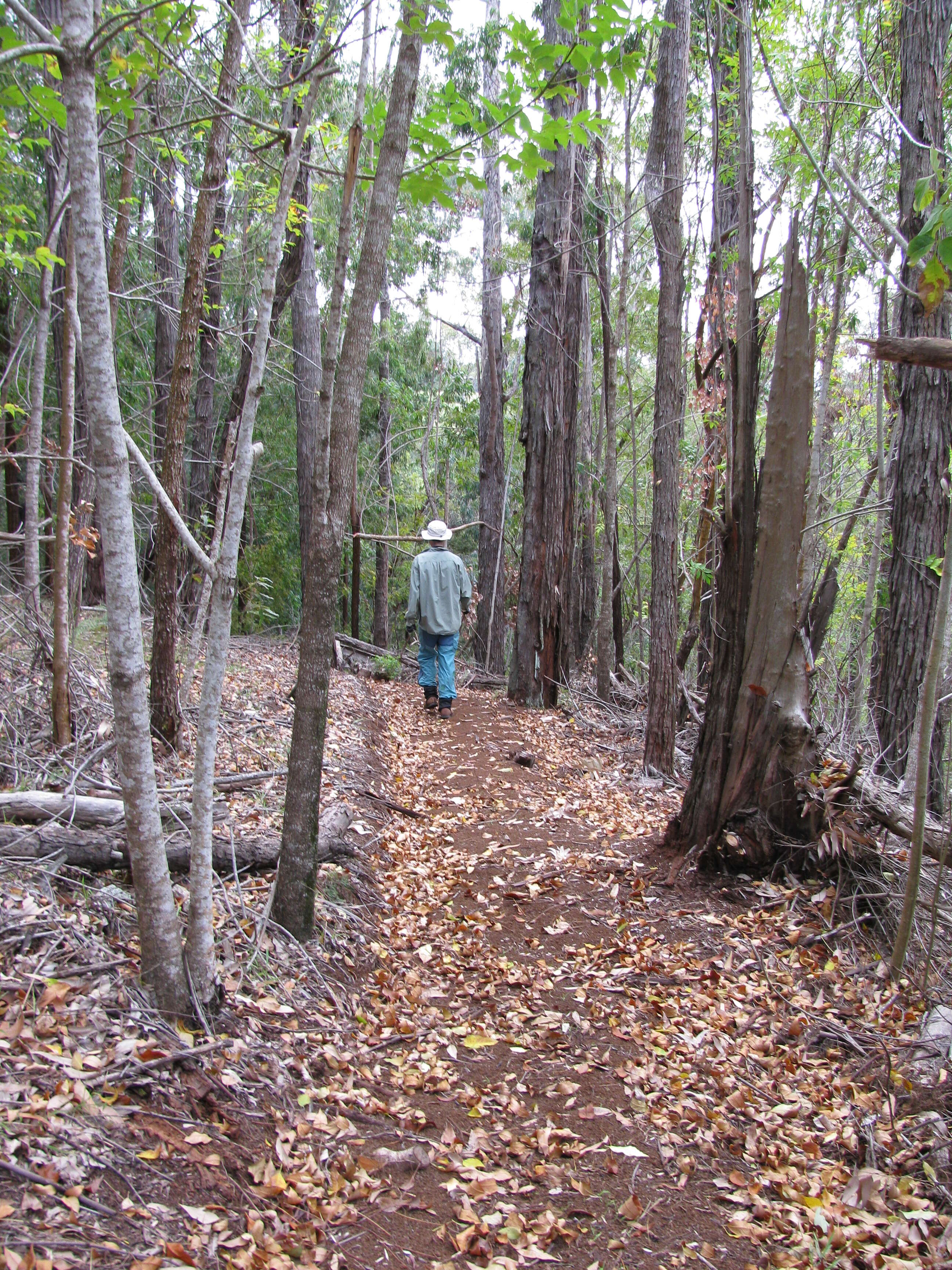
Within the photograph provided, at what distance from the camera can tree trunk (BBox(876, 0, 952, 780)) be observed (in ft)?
22.6

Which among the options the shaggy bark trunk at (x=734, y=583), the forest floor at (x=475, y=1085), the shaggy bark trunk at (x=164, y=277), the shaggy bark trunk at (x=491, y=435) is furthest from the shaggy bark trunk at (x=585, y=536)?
the forest floor at (x=475, y=1085)

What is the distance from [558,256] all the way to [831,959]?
26.8 feet

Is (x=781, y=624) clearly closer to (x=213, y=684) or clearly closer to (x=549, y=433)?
(x=213, y=684)

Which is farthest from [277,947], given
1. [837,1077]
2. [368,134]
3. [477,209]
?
[477,209]

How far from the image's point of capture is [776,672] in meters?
4.75

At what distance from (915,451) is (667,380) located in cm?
223

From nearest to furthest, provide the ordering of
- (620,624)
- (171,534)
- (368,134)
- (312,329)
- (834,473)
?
1. (368,134)
2. (171,534)
3. (620,624)
4. (312,329)
5. (834,473)

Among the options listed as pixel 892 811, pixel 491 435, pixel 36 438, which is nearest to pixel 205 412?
pixel 491 435

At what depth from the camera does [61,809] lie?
381 centimetres

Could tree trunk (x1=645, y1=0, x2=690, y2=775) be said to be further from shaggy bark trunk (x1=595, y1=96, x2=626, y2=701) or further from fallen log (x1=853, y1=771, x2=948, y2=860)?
fallen log (x1=853, y1=771, x2=948, y2=860)

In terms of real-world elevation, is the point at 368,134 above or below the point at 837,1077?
above

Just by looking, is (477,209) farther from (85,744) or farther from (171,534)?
(85,744)

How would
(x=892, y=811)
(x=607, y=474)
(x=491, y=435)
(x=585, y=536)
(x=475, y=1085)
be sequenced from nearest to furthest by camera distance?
(x=475, y=1085)
(x=892, y=811)
(x=607, y=474)
(x=491, y=435)
(x=585, y=536)

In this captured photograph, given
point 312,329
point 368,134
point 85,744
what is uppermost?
point 312,329
